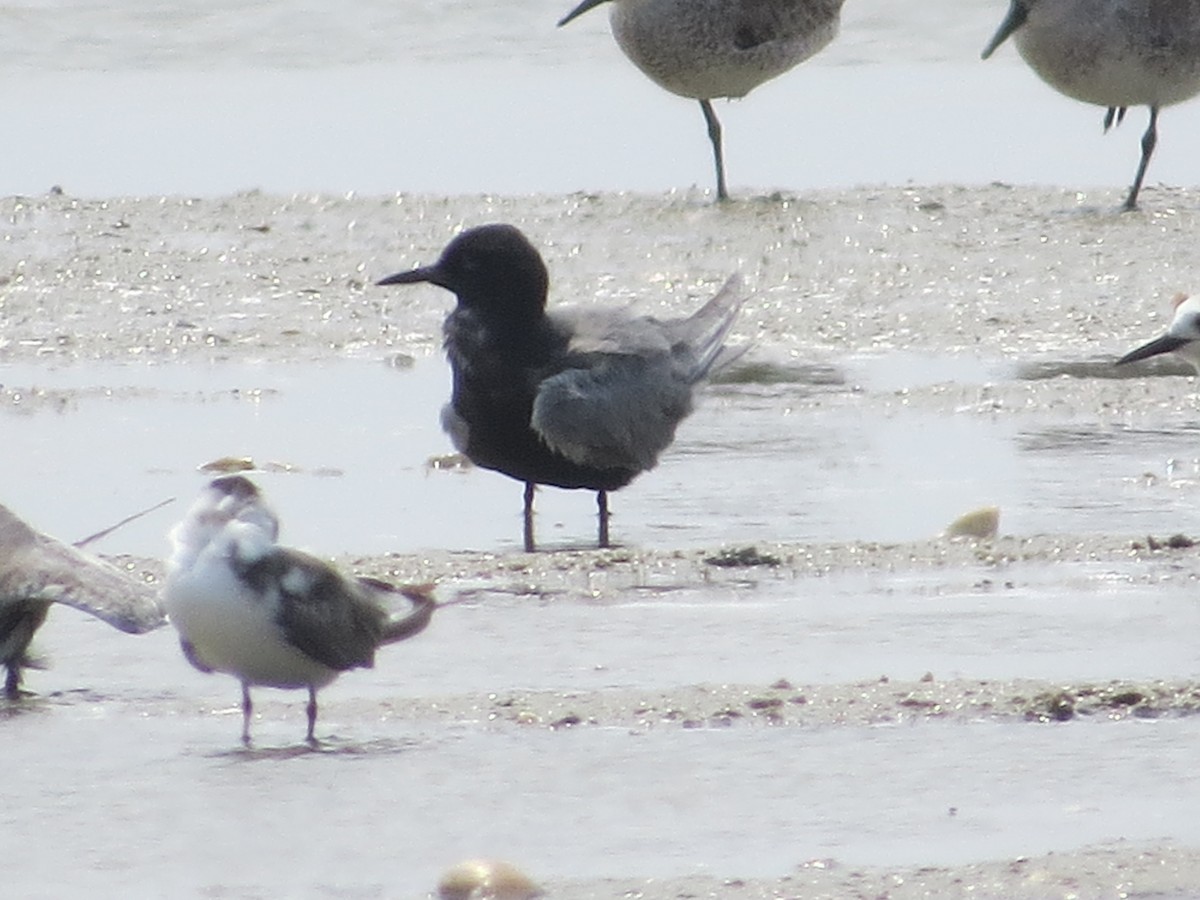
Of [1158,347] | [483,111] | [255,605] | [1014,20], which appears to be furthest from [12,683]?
[483,111]

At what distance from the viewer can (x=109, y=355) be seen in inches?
387

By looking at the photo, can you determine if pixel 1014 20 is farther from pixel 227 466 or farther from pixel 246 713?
pixel 246 713

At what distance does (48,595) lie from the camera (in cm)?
581

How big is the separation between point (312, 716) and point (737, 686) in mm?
878

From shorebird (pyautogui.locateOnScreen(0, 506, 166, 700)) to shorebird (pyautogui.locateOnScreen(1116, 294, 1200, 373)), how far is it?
3874 mm

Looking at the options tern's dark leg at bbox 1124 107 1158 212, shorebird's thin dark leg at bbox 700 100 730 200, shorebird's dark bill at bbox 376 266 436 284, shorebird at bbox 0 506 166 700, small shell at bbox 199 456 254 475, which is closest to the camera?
shorebird at bbox 0 506 166 700

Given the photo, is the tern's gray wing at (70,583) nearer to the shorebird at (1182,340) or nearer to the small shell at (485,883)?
the small shell at (485,883)

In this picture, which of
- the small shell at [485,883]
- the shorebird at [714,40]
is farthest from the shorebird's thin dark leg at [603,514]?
the shorebird at [714,40]

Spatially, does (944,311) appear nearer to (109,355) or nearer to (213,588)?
(109,355)

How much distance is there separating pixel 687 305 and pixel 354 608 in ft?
16.8

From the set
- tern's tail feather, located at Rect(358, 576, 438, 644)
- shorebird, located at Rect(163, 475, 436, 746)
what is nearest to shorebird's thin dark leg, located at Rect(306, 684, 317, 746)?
shorebird, located at Rect(163, 475, 436, 746)

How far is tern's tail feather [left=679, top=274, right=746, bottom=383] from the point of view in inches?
322

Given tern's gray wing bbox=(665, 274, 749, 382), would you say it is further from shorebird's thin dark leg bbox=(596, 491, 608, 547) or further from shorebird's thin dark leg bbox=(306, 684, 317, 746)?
shorebird's thin dark leg bbox=(306, 684, 317, 746)

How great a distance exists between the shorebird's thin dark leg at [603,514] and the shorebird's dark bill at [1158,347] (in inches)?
78.0
